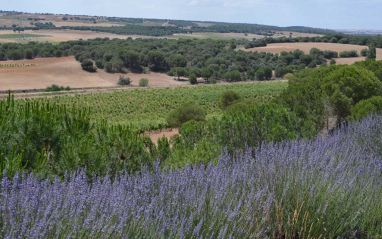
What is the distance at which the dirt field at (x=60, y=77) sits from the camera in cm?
6178

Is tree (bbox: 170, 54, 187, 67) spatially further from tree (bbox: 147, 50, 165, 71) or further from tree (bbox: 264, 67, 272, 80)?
tree (bbox: 264, 67, 272, 80)

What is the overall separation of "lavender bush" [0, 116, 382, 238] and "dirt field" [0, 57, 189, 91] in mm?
57881

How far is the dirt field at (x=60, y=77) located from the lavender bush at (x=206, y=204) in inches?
2279

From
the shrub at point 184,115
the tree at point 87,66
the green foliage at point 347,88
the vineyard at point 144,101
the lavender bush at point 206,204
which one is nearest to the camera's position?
the lavender bush at point 206,204

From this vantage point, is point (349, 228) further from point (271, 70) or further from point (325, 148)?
point (271, 70)

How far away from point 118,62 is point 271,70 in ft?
116

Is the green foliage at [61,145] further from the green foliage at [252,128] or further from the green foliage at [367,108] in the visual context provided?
the green foliage at [367,108]

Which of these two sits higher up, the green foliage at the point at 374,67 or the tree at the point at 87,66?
the green foliage at the point at 374,67

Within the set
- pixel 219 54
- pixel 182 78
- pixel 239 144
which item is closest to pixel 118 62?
pixel 182 78

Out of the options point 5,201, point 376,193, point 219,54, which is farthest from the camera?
point 219,54

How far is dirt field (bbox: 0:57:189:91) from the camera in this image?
6178 cm

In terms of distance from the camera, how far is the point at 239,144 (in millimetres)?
7301

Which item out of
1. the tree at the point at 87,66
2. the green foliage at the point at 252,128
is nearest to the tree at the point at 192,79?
the tree at the point at 87,66

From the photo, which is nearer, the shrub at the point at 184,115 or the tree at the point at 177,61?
the shrub at the point at 184,115
